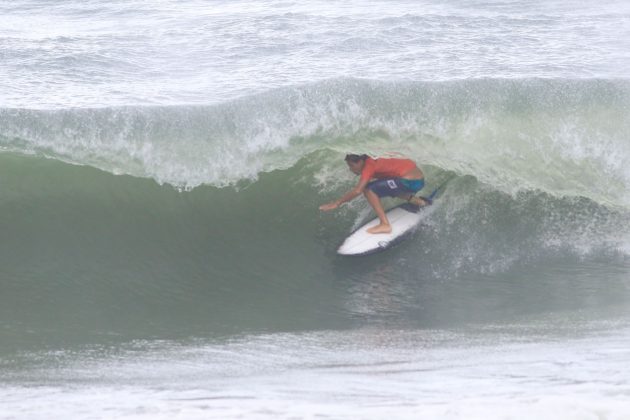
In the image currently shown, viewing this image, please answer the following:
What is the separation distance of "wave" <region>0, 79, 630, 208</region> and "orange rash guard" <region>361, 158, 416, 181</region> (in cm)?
72

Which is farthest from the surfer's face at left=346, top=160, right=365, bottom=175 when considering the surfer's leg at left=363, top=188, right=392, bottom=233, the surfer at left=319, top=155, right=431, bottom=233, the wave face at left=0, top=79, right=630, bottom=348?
the wave face at left=0, top=79, right=630, bottom=348

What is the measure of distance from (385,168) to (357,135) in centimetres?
109

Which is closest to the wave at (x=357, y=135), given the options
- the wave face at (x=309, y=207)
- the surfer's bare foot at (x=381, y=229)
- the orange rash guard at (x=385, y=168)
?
the wave face at (x=309, y=207)

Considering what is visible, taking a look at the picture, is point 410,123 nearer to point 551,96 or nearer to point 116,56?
point 551,96

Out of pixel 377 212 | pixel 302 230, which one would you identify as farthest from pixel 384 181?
pixel 302 230

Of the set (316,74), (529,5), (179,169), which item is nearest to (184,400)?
(179,169)

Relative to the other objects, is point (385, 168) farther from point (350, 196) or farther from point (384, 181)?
point (350, 196)

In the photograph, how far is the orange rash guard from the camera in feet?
29.7

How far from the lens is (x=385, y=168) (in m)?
9.17

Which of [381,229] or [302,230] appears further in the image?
[302,230]

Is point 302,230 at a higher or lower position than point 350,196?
lower

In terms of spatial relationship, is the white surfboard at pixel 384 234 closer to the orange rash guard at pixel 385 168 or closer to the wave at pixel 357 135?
the orange rash guard at pixel 385 168

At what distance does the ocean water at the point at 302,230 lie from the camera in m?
5.41

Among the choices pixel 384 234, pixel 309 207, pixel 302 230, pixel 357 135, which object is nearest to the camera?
pixel 384 234
